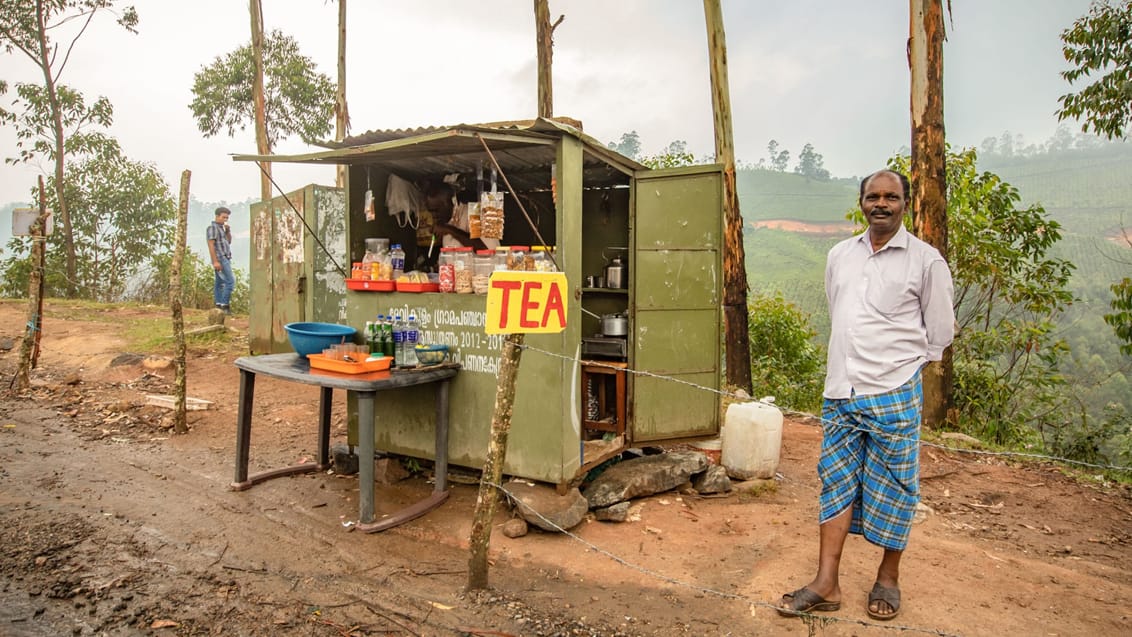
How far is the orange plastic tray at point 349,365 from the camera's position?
401 centimetres

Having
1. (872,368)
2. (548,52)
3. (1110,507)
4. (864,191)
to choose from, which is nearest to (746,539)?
(872,368)

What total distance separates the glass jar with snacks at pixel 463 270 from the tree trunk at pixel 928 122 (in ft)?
16.7

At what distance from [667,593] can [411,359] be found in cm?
219

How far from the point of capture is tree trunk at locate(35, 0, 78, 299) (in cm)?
1691

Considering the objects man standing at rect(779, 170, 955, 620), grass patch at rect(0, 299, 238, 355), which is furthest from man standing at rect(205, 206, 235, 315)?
man standing at rect(779, 170, 955, 620)

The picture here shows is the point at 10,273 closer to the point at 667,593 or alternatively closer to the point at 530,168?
the point at 530,168

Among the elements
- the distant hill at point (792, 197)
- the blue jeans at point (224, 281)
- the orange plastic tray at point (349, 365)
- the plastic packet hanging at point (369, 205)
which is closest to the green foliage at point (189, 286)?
the blue jeans at point (224, 281)

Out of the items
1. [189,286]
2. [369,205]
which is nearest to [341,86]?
[189,286]

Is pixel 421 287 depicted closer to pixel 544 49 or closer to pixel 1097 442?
pixel 544 49

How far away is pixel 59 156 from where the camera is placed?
17125 mm

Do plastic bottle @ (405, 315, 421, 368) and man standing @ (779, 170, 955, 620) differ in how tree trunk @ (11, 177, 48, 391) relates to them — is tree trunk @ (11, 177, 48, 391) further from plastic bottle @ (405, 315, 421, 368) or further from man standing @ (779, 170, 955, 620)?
man standing @ (779, 170, 955, 620)

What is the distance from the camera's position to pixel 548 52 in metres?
9.10

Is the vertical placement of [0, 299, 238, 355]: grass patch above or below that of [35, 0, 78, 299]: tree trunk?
below

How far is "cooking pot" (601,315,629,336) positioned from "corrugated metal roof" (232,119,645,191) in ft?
3.88
